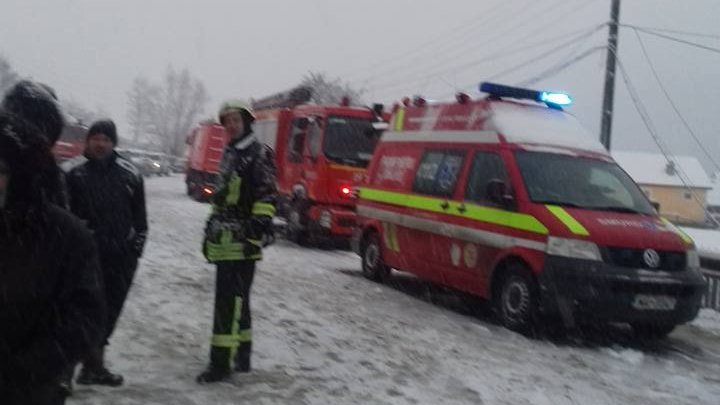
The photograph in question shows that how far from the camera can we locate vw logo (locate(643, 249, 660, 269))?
883 centimetres

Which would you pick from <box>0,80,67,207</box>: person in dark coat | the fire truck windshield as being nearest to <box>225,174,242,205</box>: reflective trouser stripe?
<box>0,80,67,207</box>: person in dark coat

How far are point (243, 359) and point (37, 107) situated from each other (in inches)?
129

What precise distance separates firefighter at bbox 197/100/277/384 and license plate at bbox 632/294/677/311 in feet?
13.6

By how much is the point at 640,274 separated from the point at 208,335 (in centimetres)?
407

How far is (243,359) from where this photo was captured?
21.6 feet

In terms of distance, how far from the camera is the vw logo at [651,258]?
883 centimetres

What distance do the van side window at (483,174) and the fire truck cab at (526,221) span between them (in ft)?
0.05

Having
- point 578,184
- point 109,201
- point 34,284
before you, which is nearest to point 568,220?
point 578,184

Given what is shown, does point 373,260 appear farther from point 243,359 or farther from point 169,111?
point 169,111

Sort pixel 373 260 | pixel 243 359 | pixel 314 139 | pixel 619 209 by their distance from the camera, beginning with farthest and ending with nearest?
pixel 314 139, pixel 373 260, pixel 619 209, pixel 243 359

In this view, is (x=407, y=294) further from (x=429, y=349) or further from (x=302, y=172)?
(x=302, y=172)

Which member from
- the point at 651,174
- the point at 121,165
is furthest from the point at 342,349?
the point at 651,174

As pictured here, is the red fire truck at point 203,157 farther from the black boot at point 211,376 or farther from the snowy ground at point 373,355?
the black boot at point 211,376

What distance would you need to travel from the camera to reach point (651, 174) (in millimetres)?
85875
